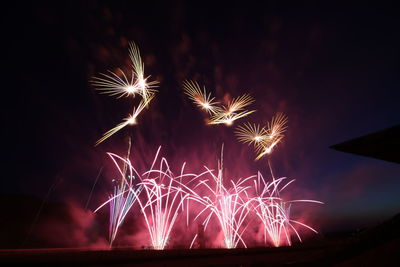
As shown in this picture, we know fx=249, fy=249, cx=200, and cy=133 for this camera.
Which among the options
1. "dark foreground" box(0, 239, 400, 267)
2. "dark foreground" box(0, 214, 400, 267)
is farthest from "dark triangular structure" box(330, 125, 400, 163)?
"dark foreground" box(0, 239, 400, 267)

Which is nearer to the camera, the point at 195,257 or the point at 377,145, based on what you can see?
the point at 377,145

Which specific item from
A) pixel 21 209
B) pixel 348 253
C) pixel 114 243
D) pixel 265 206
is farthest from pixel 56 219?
pixel 348 253

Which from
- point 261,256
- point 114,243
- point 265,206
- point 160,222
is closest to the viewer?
point 261,256

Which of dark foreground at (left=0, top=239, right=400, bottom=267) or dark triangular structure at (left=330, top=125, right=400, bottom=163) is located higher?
dark triangular structure at (left=330, top=125, right=400, bottom=163)

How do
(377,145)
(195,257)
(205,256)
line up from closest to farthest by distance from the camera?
(377,145) < (195,257) < (205,256)

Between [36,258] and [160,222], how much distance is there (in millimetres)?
8760

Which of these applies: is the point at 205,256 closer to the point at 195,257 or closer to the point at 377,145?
the point at 195,257

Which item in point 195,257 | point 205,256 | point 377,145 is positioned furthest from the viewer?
point 205,256

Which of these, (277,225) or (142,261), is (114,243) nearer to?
(277,225)

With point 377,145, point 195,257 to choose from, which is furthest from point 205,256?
point 377,145

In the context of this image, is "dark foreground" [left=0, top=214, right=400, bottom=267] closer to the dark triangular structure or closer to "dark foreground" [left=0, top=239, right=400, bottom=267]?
"dark foreground" [left=0, top=239, right=400, bottom=267]

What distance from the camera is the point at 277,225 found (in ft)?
63.9

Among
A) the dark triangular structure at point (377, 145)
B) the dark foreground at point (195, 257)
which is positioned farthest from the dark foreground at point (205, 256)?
the dark triangular structure at point (377, 145)

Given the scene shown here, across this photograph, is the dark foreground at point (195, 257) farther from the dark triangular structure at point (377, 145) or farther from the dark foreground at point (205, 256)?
the dark triangular structure at point (377, 145)
